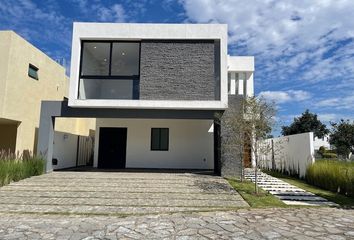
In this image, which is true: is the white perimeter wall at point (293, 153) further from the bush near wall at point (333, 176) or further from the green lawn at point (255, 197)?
the green lawn at point (255, 197)

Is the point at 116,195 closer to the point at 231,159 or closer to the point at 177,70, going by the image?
the point at 231,159

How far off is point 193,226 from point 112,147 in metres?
12.5

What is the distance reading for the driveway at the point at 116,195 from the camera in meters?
7.81

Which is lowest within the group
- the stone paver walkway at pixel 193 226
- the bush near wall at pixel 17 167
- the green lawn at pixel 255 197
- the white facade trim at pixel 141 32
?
the stone paver walkway at pixel 193 226

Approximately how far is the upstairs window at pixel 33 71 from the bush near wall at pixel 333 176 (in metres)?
16.0

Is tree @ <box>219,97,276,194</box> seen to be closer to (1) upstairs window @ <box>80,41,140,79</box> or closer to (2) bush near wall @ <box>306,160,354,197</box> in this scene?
(2) bush near wall @ <box>306,160,354,197</box>

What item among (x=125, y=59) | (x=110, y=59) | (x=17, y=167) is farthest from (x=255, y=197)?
(x=125, y=59)

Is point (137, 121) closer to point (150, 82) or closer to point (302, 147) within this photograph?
point (150, 82)

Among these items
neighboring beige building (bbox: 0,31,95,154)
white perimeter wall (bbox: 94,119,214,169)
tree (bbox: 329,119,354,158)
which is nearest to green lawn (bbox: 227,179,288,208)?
white perimeter wall (bbox: 94,119,214,169)

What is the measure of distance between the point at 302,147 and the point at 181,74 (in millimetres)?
6532

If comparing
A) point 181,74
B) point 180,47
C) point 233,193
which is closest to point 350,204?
point 233,193

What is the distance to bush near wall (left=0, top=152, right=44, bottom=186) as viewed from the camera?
11065mm

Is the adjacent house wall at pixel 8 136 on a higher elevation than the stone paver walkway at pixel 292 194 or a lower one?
higher

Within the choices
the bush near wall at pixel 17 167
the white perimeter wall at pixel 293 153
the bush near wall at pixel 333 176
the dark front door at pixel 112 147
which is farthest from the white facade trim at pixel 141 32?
the bush near wall at pixel 333 176
